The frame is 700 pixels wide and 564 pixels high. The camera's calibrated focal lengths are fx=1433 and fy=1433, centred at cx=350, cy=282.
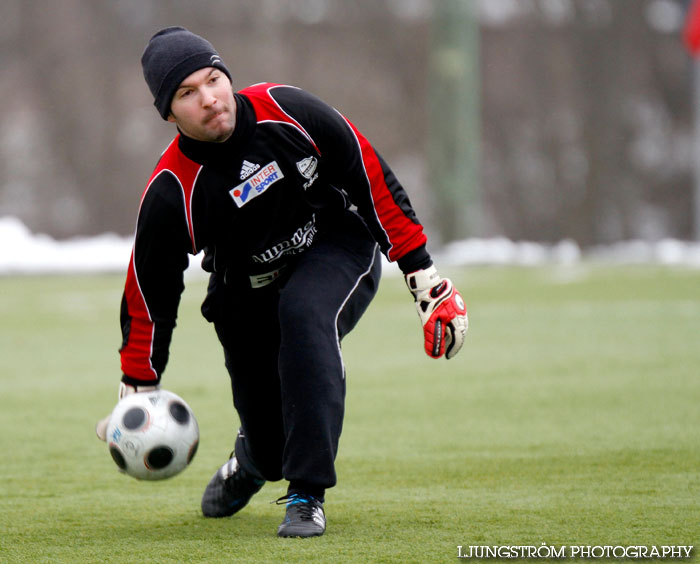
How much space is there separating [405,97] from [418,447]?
19.9 metres

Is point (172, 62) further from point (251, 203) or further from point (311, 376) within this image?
point (311, 376)

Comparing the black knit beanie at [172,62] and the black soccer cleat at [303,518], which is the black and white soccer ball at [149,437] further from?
the black knit beanie at [172,62]

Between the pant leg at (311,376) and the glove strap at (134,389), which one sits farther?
the glove strap at (134,389)

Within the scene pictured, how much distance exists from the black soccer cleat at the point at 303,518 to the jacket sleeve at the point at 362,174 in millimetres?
758

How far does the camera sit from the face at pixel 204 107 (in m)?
4.12

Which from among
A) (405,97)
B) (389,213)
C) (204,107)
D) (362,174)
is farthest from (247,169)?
(405,97)

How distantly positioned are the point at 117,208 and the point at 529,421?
1879cm

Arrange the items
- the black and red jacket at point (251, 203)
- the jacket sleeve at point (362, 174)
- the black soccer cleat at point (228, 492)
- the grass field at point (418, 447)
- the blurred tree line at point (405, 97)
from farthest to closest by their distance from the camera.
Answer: the blurred tree line at point (405, 97) → the black soccer cleat at point (228, 492) → the jacket sleeve at point (362, 174) → the black and red jacket at point (251, 203) → the grass field at point (418, 447)

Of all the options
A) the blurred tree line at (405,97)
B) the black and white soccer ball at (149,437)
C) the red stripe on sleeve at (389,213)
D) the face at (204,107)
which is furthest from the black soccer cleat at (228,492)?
the blurred tree line at (405,97)

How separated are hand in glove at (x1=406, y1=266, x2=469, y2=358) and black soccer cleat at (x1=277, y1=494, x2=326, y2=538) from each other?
1.85 ft

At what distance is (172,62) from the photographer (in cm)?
414

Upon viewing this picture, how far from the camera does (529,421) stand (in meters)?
6.44

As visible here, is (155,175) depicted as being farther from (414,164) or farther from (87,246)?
(414,164)

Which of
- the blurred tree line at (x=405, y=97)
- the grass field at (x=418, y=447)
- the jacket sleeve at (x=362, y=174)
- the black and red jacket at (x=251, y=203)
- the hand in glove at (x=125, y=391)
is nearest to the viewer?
the grass field at (x=418, y=447)
